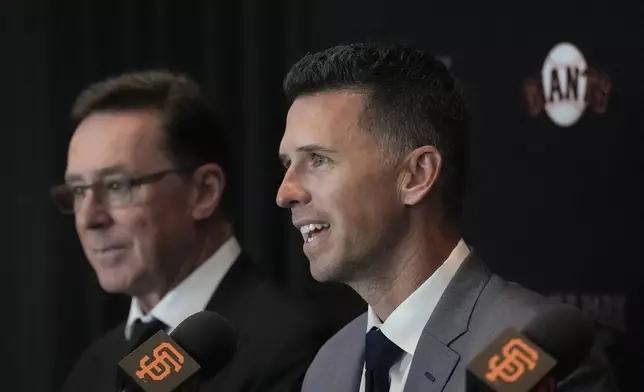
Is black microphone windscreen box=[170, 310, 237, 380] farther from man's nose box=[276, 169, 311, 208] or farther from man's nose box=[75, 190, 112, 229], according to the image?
man's nose box=[75, 190, 112, 229]

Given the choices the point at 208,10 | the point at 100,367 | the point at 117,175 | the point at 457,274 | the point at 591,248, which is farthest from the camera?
the point at 208,10

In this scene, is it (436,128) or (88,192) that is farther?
(88,192)

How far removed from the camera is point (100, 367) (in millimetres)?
1958

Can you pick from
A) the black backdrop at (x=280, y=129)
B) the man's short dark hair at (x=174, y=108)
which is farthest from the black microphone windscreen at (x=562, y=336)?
the man's short dark hair at (x=174, y=108)

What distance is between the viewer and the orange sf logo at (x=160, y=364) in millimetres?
1006

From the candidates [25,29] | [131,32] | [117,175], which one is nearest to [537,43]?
[117,175]

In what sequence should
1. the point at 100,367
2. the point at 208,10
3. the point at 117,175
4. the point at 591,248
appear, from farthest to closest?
1. the point at 208,10
2. the point at 100,367
3. the point at 117,175
4. the point at 591,248

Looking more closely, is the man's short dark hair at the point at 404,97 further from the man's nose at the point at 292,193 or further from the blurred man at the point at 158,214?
the blurred man at the point at 158,214

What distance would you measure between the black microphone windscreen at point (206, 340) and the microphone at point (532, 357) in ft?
1.30

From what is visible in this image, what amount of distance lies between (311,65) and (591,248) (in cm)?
61

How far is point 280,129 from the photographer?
2.15 metres

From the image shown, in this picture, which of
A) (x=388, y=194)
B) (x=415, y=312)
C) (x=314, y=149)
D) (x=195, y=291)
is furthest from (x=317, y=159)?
(x=195, y=291)

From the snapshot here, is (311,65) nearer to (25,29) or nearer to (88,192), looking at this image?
(88,192)

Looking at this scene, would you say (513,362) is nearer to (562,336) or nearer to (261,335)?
(562,336)
